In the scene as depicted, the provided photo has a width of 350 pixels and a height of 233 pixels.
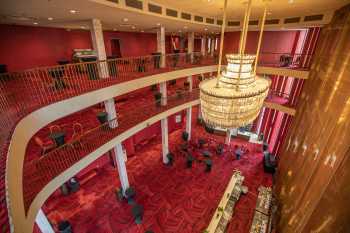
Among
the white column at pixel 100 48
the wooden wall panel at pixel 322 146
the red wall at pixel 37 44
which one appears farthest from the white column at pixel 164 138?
the red wall at pixel 37 44

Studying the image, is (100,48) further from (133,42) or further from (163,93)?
(133,42)

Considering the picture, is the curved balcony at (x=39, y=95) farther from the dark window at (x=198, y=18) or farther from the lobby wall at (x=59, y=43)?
the dark window at (x=198, y=18)

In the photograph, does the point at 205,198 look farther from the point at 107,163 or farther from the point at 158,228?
the point at 107,163

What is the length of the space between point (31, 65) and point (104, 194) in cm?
742

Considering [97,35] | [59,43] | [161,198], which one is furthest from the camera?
[59,43]

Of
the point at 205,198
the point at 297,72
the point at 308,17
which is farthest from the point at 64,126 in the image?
the point at 308,17

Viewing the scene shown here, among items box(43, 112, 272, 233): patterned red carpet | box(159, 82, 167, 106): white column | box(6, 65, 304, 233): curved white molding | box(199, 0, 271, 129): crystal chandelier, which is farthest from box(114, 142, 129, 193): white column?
box(199, 0, 271, 129): crystal chandelier

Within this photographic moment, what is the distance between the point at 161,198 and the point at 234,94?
24.3ft

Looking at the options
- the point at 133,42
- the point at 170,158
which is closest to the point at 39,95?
the point at 170,158

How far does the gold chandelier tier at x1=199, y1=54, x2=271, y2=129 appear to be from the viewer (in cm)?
246

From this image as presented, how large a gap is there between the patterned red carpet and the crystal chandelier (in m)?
6.19

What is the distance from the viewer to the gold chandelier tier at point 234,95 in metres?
2.46

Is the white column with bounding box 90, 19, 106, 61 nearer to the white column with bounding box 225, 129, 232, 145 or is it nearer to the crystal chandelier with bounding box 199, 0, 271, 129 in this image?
the crystal chandelier with bounding box 199, 0, 271, 129

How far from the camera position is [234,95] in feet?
7.84
